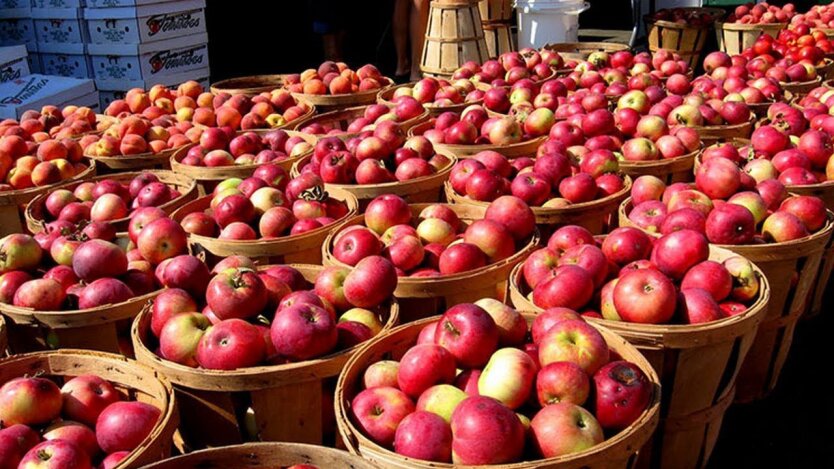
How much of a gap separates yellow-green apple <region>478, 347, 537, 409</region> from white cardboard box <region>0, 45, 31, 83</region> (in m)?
6.78

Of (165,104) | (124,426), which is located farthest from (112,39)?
(124,426)

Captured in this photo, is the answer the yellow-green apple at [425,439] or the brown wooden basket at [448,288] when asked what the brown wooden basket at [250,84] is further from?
the yellow-green apple at [425,439]

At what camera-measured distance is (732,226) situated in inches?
121

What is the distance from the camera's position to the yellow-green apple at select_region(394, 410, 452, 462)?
1.95m

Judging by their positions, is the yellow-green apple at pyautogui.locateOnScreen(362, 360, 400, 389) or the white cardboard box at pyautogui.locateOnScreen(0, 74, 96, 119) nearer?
the yellow-green apple at pyautogui.locateOnScreen(362, 360, 400, 389)

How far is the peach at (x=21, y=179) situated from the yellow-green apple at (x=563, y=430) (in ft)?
12.1

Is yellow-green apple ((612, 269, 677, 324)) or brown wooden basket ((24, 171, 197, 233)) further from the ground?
yellow-green apple ((612, 269, 677, 324))

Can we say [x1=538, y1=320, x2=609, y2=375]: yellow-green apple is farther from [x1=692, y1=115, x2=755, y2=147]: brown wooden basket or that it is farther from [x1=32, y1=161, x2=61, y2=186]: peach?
[x1=32, y1=161, x2=61, y2=186]: peach

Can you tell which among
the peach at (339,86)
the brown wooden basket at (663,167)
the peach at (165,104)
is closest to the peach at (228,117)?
the peach at (165,104)

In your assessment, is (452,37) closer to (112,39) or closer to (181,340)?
(112,39)

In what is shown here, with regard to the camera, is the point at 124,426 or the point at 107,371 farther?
the point at 107,371

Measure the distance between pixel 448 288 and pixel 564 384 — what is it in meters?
0.85

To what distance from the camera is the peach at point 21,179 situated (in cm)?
446

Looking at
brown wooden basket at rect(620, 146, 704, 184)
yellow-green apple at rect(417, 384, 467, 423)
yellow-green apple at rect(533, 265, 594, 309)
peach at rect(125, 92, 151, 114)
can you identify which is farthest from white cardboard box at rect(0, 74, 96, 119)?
yellow-green apple at rect(417, 384, 467, 423)
